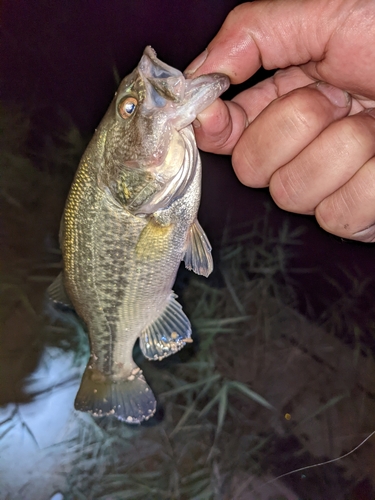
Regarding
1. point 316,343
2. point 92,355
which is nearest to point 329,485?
point 316,343

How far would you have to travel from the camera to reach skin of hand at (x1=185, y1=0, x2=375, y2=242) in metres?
0.85

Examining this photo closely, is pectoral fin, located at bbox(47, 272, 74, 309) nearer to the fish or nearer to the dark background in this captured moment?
the fish

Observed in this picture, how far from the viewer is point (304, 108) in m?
0.95

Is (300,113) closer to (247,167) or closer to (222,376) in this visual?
(247,167)

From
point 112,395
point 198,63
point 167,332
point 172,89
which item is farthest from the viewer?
point 112,395

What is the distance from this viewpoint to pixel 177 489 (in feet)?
4.91

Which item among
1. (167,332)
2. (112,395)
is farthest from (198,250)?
(112,395)

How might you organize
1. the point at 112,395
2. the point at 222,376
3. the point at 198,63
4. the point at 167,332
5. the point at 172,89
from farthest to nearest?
the point at 222,376
the point at 112,395
the point at 167,332
the point at 198,63
the point at 172,89

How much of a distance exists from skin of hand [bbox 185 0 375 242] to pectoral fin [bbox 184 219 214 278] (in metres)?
0.26

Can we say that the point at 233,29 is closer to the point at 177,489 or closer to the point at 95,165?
the point at 95,165

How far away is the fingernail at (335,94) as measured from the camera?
0.98 metres

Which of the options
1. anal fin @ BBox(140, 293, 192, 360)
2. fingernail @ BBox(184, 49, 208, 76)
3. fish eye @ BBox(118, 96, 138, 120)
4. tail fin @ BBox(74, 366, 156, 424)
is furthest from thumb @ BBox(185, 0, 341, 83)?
tail fin @ BBox(74, 366, 156, 424)

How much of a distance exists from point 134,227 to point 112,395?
644mm

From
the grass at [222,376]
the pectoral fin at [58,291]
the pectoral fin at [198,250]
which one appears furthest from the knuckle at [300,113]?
the pectoral fin at [58,291]
